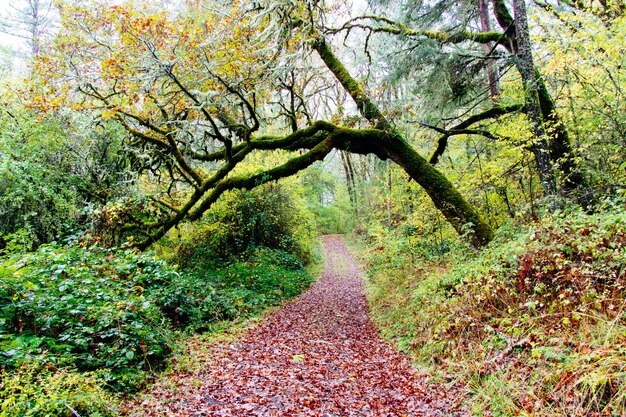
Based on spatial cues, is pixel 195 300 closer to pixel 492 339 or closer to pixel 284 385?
pixel 284 385

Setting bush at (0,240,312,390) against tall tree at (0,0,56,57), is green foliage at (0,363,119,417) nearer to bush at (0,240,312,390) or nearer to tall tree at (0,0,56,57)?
bush at (0,240,312,390)

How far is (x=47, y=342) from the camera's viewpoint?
3.58 metres

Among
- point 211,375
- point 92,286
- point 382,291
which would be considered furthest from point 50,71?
point 382,291

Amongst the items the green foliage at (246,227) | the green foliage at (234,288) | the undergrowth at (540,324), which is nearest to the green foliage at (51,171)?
the green foliage at (246,227)

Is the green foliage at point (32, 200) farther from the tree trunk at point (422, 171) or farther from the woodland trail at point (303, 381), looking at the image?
the tree trunk at point (422, 171)

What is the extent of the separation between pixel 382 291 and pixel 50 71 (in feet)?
31.6

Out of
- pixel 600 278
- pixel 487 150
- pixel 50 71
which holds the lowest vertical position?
pixel 600 278

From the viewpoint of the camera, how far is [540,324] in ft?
11.8

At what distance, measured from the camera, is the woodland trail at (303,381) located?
3.60 metres

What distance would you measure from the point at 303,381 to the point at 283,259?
8.47 meters

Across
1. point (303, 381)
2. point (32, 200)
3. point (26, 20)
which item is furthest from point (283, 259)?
point (26, 20)

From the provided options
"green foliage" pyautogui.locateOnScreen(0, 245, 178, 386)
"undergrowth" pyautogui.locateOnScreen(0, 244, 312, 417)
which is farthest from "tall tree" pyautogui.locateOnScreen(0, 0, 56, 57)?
"green foliage" pyautogui.locateOnScreen(0, 245, 178, 386)

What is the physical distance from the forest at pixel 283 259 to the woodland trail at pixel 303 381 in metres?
0.04

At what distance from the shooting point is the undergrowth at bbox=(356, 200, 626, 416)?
2.76 meters
